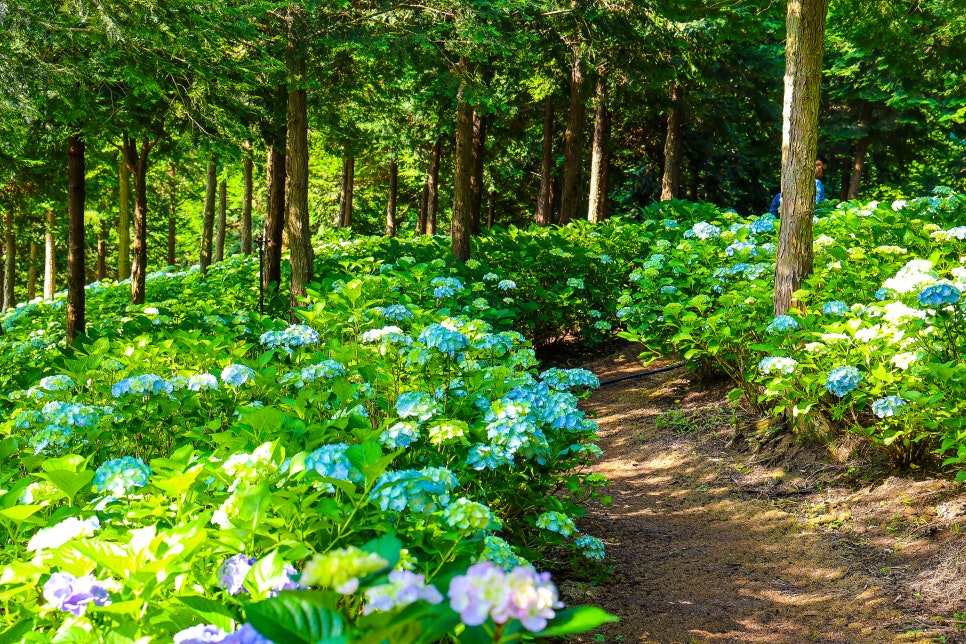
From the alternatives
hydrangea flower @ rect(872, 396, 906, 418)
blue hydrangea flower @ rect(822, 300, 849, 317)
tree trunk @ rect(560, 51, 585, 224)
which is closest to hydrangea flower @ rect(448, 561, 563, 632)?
hydrangea flower @ rect(872, 396, 906, 418)

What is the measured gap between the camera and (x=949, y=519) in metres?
4.12

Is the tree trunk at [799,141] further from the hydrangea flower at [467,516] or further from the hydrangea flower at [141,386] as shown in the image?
the hydrangea flower at [141,386]

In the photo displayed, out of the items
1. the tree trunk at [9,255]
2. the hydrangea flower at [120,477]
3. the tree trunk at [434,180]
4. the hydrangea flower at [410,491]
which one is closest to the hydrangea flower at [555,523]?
the hydrangea flower at [410,491]

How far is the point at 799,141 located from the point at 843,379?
2010 mm

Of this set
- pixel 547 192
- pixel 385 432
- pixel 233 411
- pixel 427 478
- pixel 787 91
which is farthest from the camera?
pixel 547 192

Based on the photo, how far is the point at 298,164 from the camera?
7.95 meters

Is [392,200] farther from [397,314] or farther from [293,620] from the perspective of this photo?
[293,620]

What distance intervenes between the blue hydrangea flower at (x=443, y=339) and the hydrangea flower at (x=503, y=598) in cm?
255

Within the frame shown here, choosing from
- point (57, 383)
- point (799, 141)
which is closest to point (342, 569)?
point (57, 383)

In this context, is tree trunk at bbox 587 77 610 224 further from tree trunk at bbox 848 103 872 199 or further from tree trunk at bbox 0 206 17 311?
tree trunk at bbox 0 206 17 311

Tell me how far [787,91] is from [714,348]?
6.27ft

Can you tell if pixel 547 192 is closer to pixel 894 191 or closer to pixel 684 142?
pixel 684 142

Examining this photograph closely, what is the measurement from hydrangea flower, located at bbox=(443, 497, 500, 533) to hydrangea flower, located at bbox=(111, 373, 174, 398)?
6.40 ft

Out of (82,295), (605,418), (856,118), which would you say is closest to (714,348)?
(605,418)
